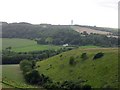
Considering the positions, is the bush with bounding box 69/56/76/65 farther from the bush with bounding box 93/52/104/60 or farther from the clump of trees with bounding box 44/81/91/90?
the clump of trees with bounding box 44/81/91/90

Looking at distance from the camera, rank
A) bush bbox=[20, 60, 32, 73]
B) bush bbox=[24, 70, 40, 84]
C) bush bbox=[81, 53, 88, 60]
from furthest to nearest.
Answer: bush bbox=[20, 60, 32, 73] < bush bbox=[81, 53, 88, 60] < bush bbox=[24, 70, 40, 84]

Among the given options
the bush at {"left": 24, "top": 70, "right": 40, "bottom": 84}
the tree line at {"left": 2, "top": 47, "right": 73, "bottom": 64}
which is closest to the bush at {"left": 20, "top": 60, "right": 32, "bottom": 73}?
the bush at {"left": 24, "top": 70, "right": 40, "bottom": 84}

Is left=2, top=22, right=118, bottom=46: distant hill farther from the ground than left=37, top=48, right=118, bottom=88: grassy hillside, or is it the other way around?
left=2, top=22, right=118, bottom=46: distant hill

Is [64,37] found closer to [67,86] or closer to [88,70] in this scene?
[88,70]

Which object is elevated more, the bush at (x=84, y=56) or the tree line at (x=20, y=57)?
the bush at (x=84, y=56)

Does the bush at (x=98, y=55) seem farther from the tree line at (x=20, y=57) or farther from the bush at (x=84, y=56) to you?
the tree line at (x=20, y=57)

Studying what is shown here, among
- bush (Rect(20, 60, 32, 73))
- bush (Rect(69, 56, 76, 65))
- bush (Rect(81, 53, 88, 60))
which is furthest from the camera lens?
bush (Rect(20, 60, 32, 73))

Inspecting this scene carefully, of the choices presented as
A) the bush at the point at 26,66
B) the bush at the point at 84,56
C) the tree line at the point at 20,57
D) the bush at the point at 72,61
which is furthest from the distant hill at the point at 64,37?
the bush at the point at 72,61

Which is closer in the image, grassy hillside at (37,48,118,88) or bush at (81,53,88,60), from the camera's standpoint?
grassy hillside at (37,48,118,88)

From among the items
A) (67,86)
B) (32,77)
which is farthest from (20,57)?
(67,86)
